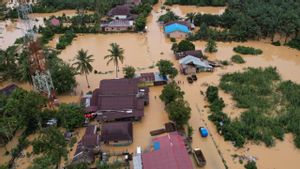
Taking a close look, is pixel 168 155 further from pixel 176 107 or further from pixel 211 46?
pixel 211 46

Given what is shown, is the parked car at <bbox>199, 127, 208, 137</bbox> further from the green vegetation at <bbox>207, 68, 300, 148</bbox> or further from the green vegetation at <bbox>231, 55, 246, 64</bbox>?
the green vegetation at <bbox>231, 55, 246, 64</bbox>

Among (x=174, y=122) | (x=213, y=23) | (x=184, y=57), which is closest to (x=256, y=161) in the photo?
(x=174, y=122)

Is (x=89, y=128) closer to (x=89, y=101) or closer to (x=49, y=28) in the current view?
(x=89, y=101)

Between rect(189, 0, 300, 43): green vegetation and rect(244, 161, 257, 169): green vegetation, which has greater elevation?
rect(189, 0, 300, 43): green vegetation

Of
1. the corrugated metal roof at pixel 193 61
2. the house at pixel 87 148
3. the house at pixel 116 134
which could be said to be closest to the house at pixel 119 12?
the corrugated metal roof at pixel 193 61

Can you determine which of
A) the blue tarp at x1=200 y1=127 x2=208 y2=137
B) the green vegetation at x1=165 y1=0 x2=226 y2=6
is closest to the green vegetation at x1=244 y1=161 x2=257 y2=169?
the blue tarp at x1=200 y1=127 x2=208 y2=137

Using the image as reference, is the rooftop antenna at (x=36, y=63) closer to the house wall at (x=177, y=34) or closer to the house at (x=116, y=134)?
the house at (x=116, y=134)

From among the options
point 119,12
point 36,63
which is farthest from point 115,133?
point 119,12
